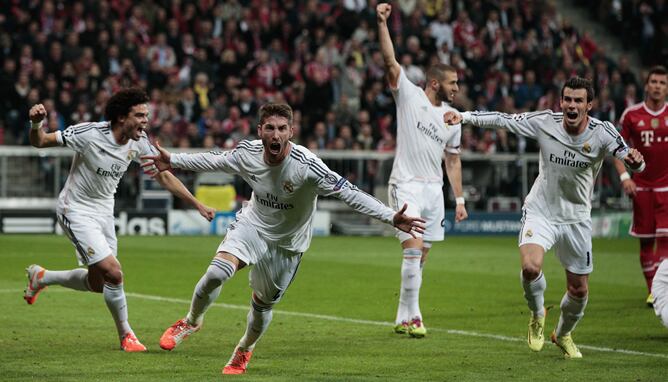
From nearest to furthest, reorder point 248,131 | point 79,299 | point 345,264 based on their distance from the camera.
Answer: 1. point 79,299
2. point 345,264
3. point 248,131

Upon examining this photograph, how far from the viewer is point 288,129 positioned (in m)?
8.90

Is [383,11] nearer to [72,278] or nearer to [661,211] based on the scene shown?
[72,278]

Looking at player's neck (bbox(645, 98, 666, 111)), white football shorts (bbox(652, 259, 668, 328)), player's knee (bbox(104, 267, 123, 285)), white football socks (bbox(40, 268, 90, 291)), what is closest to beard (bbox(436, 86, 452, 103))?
player's neck (bbox(645, 98, 666, 111))

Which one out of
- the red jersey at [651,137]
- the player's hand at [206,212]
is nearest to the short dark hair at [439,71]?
the red jersey at [651,137]

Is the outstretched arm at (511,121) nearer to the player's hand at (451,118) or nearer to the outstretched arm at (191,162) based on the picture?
the player's hand at (451,118)

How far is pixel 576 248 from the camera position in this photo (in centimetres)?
1038

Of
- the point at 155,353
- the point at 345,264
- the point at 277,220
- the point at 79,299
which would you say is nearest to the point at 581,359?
the point at 277,220

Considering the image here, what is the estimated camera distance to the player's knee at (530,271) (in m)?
10.2

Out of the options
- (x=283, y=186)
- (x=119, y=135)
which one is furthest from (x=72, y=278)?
(x=283, y=186)

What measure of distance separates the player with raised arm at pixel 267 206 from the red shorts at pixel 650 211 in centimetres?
570

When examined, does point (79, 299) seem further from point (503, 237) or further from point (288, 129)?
point (503, 237)

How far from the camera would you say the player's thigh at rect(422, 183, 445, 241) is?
12344 millimetres

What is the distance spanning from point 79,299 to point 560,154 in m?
6.66

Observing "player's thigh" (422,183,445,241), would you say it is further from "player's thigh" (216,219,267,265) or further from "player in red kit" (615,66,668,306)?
"player's thigh" (216,219,267,265)
